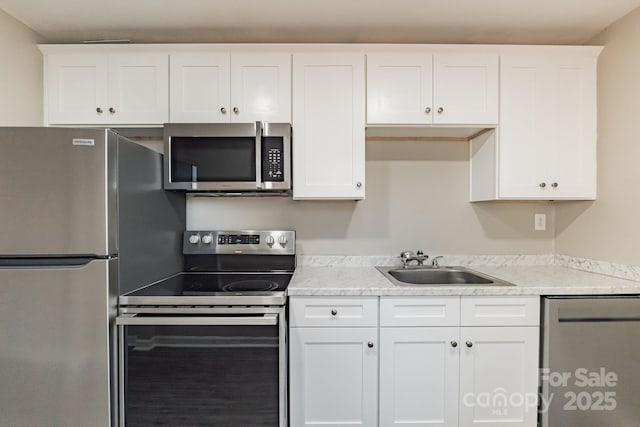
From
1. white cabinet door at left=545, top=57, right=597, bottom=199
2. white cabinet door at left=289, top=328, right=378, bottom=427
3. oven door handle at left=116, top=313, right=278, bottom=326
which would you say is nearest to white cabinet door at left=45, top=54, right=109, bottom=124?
oven door handle at left=116, top=313, right=278, bottom=326

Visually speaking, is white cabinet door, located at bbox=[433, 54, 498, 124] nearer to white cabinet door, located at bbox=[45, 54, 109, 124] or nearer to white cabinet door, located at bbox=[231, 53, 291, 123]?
white cabinet door, located at bbox=[231, 53, 291, 123]

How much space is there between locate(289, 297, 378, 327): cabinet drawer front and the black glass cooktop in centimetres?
14

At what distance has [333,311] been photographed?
156 centimetres

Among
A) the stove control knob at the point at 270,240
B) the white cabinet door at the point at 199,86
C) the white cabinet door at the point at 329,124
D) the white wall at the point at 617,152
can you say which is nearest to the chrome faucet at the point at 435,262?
the white cabinet door at the point at 329,124

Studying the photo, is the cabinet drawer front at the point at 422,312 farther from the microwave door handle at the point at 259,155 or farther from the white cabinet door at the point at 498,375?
the microwave door handle at the point at 259,155

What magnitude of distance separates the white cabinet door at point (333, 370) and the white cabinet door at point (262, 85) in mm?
1215

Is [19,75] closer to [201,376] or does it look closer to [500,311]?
[201,376]

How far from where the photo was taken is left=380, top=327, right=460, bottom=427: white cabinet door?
157cm

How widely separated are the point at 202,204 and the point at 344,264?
1071 mm

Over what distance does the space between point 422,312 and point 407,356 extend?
235 mm

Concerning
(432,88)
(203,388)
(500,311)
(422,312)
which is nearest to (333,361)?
(422,312)

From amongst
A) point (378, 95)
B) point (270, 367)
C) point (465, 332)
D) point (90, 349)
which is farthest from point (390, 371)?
point (378, 95)

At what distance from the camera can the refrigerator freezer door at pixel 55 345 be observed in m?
1.31

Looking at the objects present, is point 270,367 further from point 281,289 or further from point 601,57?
point 601,57
